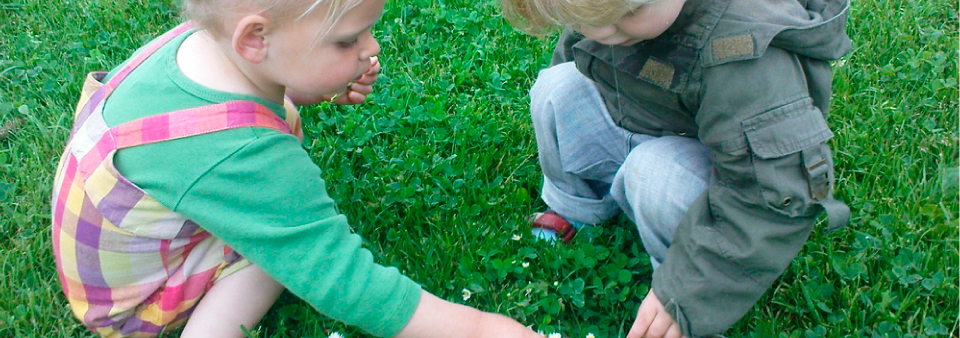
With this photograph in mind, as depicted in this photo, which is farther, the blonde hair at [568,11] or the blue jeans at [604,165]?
the blue jeans at [604,165]

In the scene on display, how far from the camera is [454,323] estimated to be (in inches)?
71.1

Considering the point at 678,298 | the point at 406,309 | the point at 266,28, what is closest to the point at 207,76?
the point at 266,28

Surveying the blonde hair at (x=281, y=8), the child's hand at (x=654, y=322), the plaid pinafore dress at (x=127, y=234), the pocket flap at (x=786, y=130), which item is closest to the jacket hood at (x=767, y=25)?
the pocket flap at (x=786, y=130)

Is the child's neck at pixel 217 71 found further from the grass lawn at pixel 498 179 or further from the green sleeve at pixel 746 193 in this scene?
the green sleeve at pixel 746 193

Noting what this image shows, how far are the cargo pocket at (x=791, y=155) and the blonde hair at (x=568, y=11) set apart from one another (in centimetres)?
33

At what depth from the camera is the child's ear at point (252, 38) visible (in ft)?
4.96

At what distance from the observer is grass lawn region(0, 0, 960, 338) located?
1999 mm

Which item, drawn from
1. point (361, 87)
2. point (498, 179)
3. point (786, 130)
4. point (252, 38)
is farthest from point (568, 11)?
point (498, 179)

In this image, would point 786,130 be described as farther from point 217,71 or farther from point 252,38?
point 217,71

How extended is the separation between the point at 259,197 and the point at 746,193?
979 millimetres

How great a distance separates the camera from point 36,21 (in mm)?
3402

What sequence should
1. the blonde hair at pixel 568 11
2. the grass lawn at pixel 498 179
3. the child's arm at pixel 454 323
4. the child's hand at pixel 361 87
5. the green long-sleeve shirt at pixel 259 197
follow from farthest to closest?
the child's hand at pixel 361 87
the grass lawn at pixel 498 179
the child's arm at pixel 454 323
the green long-sleeve shirt at pixel 259 197
the blonde hair at pixel 568 11

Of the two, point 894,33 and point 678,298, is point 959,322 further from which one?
point 894,33

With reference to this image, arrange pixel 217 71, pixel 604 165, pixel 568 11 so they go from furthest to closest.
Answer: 1. pixel 604 165
2. pixel 217 71
3. pixel 568 11
